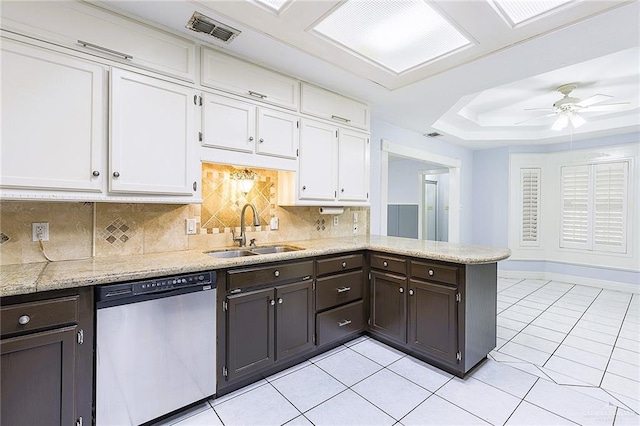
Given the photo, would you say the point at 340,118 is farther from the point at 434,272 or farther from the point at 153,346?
the point at 153,346

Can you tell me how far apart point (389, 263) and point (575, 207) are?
4.51m

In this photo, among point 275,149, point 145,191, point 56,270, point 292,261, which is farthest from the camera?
point 275,149

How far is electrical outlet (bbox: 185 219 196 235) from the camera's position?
94.8 inches

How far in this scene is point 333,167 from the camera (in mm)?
3033

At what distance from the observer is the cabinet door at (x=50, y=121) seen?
59.9 inches

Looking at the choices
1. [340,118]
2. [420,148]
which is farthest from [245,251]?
[420,148]

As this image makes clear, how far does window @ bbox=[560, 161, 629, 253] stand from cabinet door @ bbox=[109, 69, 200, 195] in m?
6.03

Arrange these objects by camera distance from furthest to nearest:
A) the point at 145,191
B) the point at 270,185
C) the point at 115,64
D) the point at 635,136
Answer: the point at 635,136 → the point at 270,185 → the point at 145,191 → the point at 115,64

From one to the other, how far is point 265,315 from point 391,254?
1.21 metres

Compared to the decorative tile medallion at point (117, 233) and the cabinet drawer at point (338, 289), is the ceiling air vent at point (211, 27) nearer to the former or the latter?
the decorative tile medallion at point (117, 233)

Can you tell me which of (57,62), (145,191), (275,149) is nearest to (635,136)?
(275,149)

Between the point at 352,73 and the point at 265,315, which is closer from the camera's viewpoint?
the point at 265,315

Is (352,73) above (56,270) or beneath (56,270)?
above

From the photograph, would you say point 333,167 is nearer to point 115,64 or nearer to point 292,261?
point 292,261
